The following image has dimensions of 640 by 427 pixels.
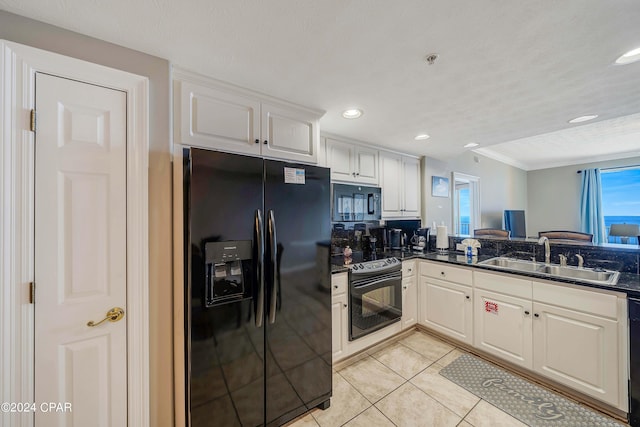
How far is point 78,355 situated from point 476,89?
2.93 m

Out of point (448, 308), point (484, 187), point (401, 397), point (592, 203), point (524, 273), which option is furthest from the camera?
point (592, 203)

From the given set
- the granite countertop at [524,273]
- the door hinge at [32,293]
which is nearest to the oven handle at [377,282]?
the granite countertop at [524,273]

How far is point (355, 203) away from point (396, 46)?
1.48 meters

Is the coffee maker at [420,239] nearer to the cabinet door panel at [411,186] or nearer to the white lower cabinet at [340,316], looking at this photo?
the cabinet door panel at [411,186]

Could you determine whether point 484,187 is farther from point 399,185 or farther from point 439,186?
point 399,185

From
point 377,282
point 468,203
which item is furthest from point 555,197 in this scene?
point 377,282

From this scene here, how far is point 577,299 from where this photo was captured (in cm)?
167

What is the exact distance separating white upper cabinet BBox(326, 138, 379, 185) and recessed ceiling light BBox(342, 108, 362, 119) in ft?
1.33

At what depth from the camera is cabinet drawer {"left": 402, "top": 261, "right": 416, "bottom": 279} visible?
2564 mm

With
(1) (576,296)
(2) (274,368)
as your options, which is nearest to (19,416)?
(2) (274,368)

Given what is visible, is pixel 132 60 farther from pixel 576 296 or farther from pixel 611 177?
pixel 611 177

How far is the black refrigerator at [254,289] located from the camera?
124cm

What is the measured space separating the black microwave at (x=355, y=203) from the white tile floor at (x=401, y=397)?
1.40 meters

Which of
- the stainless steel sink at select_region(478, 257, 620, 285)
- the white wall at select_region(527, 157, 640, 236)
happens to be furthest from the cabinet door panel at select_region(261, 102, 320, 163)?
the white wall at select_region(527, 157, 640, 236)
